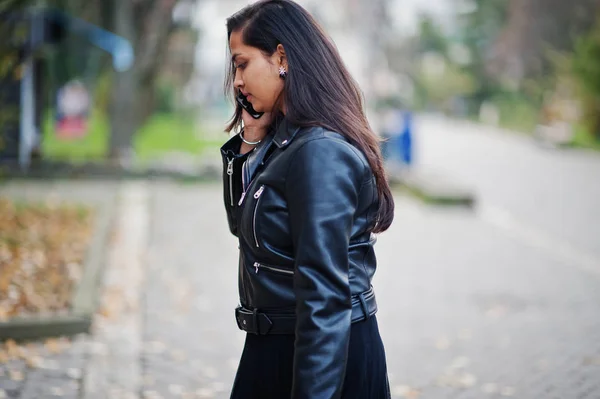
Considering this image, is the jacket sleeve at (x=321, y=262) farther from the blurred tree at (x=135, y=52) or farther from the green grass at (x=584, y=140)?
the green grass at (x=584, y=140)

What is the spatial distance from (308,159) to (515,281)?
8039 millimetres

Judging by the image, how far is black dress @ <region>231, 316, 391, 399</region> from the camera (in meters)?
2.65

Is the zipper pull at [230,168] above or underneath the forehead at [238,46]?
underneath

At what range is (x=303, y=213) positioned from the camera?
245 centimetres

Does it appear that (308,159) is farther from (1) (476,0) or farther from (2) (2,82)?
(1) (476,0)

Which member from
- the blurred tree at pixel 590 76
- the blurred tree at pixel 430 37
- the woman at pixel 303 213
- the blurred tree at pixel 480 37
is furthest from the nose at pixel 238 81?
the blurred tree at pixel 430 37

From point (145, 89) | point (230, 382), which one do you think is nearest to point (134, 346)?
point (230, 382)

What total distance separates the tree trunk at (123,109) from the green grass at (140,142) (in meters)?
0.39

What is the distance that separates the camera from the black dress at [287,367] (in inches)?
104

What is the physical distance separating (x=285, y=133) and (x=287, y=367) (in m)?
0.60

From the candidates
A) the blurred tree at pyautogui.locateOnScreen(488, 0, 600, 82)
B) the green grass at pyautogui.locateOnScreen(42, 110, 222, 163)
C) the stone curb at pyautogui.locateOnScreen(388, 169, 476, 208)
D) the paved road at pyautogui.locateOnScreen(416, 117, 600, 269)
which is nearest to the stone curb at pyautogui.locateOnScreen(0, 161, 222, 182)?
the green grass at pyautogui.locateOnScreen(42, 110, 222, 163)

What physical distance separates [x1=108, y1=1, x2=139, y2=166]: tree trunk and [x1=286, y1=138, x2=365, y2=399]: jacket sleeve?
20407mm

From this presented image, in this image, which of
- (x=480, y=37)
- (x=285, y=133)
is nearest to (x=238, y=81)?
(x=285, y=133)

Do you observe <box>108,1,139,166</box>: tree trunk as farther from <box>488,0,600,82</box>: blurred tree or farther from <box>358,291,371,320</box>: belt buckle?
<box>488,0,600,82</box>: blurred tree
